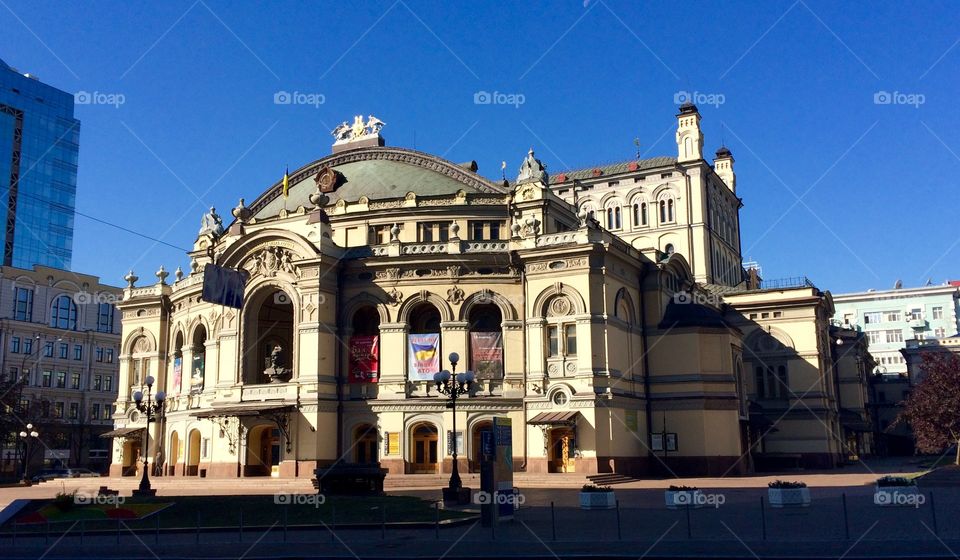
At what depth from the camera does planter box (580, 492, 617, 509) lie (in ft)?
97.4

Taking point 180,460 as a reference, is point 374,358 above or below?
above

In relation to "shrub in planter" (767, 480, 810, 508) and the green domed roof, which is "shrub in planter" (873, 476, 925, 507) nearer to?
"shrub in planter" (767, 480, 810, 508)

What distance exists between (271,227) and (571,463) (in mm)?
22532

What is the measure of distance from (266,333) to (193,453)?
9103 mm

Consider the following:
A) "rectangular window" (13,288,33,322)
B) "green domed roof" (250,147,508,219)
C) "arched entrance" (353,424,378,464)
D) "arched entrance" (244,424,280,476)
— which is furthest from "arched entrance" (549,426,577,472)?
"rectangular window" (13,288,33,322)

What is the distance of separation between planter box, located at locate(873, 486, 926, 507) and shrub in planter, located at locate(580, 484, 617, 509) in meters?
8.48

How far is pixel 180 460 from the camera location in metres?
57.5

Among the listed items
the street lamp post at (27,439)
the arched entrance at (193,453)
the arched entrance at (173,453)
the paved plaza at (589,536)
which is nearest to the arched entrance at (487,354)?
the paved plaza at (589,536)

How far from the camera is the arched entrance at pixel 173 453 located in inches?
2324

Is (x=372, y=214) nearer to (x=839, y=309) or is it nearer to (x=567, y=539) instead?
(x=567, y=539)

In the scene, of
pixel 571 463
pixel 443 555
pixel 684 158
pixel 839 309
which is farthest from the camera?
pixel 839 309

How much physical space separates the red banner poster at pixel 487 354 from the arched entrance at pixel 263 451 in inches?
506

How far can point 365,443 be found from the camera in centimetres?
5225

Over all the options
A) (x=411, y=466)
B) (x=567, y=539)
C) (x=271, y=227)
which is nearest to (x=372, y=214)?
(x=271, y=227)
